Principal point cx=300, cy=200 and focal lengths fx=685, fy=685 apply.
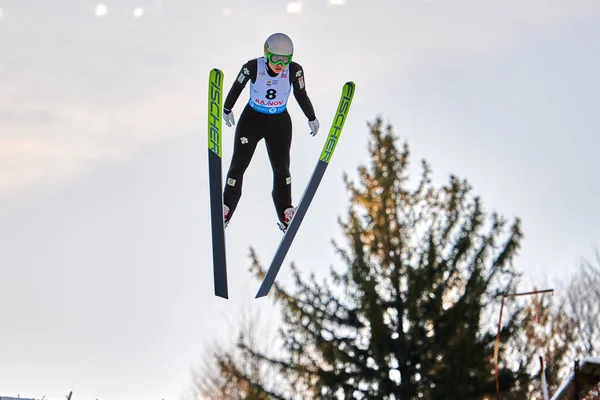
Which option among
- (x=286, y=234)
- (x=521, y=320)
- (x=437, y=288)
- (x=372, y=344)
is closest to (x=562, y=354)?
(x=521, y=320)

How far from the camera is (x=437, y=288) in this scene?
1274 cm

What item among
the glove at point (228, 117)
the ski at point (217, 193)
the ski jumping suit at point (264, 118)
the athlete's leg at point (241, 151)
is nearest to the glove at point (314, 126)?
the ski jumping suit at point (264, 118)

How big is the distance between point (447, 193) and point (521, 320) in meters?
2.74

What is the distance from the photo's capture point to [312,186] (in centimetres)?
827

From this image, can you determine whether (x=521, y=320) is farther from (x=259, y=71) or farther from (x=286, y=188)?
(x=259, y=71)

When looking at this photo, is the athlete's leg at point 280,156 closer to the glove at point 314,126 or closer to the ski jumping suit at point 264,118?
the ski jumping suit at point 264,118

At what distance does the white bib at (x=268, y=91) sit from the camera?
7.26 m

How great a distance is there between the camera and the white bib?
7.26 metres

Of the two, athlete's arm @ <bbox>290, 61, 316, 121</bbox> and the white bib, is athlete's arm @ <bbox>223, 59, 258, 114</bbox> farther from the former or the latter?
athlete's arm @ <bbox>290, 61, 316, 121</bbox>

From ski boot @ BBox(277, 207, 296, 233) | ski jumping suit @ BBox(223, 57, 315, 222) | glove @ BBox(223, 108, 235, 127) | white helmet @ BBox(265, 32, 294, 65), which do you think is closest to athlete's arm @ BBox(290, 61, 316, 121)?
ski jumping suit @ BBox(223, 57, 315, 222)

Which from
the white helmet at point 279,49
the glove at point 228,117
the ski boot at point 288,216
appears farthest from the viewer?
the ski boot at point 288,216

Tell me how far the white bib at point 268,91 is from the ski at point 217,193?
0.39m

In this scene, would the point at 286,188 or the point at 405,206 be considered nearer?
the point at 286,188

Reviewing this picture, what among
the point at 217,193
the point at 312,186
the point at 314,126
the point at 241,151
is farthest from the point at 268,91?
the point at 312,186
